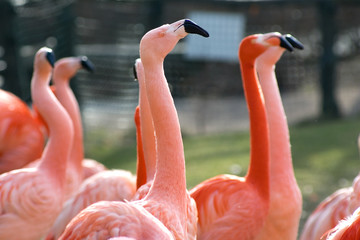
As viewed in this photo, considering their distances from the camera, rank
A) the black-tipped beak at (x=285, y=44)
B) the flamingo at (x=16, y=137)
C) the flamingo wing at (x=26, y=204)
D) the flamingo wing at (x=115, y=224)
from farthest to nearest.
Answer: the flamingo at (x=16, y=137), the flamingo wing at (x=26, y=204), the black-tipped beak at (x=285, y=44), the flamingo wing at (x=115, y=224)

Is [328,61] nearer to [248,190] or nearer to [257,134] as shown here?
[257,134]

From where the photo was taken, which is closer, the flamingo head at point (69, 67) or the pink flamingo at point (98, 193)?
the pink flamingo at point (98, 193)

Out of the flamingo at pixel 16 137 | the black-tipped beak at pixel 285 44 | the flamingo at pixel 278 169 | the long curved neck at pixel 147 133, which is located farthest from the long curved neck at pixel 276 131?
the flamingo at pixel 16 137

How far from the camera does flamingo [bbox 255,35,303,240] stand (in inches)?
152

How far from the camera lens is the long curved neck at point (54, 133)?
14.3 ft

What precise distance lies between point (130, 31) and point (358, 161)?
3679 millimetres

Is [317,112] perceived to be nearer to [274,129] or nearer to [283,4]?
[283,4]

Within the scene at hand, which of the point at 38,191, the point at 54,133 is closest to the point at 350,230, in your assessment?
the point at 38,191

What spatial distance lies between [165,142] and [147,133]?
0.62 metres

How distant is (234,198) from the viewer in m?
3.83

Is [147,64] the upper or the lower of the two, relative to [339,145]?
upper

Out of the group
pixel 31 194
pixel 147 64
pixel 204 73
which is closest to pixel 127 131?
pixel 204 73

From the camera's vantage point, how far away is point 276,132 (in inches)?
161

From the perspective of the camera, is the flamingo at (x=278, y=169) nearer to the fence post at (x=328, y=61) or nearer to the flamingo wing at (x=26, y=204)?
the flamingo wing at (x=26, y=204)
